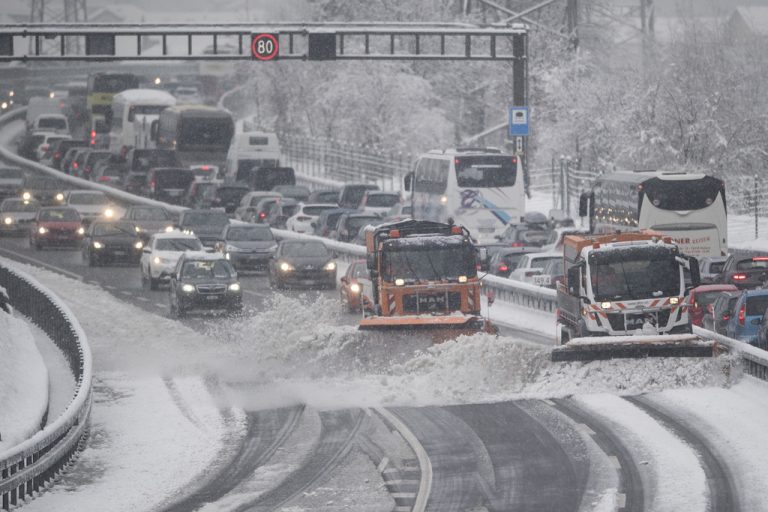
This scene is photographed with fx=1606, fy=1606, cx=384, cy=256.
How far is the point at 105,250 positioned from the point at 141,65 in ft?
388

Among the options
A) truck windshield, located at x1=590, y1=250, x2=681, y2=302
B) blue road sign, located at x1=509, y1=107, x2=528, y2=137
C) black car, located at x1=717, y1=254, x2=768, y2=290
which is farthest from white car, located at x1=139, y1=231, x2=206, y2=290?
truck windshield, located at x1=590, y1=250, x2=681, y2=302

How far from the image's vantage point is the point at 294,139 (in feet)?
279

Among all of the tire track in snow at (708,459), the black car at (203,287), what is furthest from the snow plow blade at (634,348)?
the black car at (203,287)

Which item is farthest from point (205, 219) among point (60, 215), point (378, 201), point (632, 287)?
point (632, 287)

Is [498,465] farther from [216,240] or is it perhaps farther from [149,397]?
[216,240]

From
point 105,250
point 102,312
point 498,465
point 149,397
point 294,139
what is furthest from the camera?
point 294,139

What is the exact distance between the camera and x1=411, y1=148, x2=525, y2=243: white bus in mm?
47438

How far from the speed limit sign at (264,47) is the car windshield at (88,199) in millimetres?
8684

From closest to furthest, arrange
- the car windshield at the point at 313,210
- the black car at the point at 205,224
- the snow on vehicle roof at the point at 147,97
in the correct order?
the black car at the point at 205,224 → the car windshield at the point at 313,210 → the snow on vehicle roof at the point at 147,97

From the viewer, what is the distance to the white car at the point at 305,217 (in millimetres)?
54062

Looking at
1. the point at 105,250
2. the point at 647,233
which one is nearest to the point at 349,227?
the point at 105,250

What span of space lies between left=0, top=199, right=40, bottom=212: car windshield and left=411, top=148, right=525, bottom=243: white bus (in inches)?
674

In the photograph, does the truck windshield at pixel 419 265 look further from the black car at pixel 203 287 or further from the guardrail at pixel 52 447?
the black car at pixel 203 287

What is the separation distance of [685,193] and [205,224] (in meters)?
18.2
